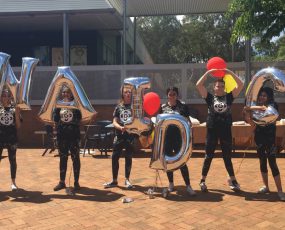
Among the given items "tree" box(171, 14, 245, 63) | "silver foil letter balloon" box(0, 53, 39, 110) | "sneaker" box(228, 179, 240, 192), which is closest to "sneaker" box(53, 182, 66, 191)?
"silver foil letter balloon" box(0, 53, 39, 110)

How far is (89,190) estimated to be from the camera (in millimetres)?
6465

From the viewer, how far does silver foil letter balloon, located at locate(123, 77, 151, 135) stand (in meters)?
6.21

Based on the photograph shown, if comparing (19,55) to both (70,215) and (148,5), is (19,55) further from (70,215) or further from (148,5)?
(70,215)

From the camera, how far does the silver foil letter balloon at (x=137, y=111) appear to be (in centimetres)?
621

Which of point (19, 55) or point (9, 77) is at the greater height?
point (19, 55)

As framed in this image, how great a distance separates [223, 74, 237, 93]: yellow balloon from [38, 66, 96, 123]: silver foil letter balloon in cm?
216

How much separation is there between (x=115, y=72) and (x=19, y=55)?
8720mm

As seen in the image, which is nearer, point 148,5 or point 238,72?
point 238,72

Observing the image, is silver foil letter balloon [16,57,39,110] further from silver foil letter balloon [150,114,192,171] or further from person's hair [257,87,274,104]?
person's hair [257,87,274,104]

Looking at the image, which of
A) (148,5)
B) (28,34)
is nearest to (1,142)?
(148,5)

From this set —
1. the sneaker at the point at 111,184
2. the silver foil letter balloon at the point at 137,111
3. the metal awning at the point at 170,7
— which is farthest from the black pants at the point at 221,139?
the metal awning at the point at 170,7

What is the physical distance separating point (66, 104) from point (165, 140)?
5.48 feet

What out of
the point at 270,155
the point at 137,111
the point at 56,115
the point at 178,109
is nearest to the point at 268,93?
the point at 270,155

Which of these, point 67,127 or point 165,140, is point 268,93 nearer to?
point 165,140
